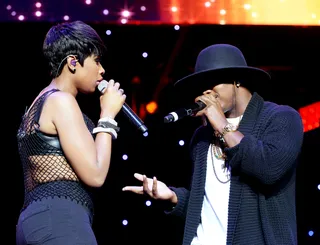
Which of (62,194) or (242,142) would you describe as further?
(242,142)

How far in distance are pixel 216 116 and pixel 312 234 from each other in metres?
1.81

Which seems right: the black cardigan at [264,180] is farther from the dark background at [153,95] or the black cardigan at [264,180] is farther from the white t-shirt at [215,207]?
the dark background at [153,95]

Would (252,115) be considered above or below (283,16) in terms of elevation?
below

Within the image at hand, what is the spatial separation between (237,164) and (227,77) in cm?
48

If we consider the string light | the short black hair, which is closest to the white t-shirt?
the short black hair

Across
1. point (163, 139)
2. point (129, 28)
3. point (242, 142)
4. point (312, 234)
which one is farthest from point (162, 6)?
point (312, 234)

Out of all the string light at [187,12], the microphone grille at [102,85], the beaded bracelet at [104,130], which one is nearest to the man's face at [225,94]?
the microphone grille at [102,85]

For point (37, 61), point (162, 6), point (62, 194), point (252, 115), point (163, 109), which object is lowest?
point (62, 194)

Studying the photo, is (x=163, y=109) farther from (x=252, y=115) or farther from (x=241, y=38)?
(x=252, y=115)

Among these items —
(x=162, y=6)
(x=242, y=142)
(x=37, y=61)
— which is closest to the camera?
(x=242, y=142)

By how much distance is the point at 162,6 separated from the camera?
12.5 feet

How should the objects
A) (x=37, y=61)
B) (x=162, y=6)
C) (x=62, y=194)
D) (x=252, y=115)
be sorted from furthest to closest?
(x=37, y=61) → (x=162, y=6) → (x=252, y=115) → (x=62, y=194)

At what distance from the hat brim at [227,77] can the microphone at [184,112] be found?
7.1 inches

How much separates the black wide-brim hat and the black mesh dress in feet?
2.84
